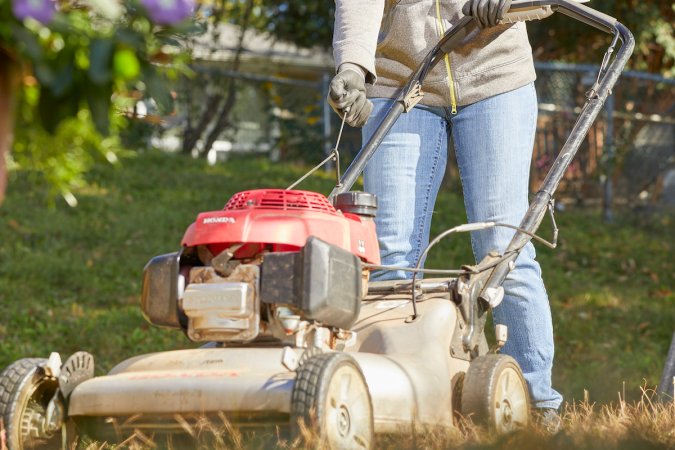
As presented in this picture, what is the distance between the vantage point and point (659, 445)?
2.24m

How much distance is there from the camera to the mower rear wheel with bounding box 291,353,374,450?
2.08 metres

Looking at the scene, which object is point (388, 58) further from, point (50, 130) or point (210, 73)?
point (210, 73)

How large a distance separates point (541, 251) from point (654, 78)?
7.55ft

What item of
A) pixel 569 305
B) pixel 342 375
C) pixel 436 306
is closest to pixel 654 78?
pixel 569 305

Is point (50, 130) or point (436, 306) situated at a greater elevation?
point (50, 130)

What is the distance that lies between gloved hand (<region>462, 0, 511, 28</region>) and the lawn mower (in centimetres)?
68

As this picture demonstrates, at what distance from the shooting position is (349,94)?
2.86 m

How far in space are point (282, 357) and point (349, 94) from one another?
0.87 m

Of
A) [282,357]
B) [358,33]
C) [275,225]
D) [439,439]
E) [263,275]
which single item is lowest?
[439,439]

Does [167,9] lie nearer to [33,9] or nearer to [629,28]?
[33,9]

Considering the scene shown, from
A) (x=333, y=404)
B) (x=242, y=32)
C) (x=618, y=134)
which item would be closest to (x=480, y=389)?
(x=333, y=404)

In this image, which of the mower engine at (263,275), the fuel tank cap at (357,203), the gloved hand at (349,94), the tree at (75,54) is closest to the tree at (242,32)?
the gloved hand at (349,94)

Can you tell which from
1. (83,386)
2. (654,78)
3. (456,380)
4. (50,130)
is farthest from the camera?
(654,78)

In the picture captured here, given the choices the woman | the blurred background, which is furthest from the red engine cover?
the woman
